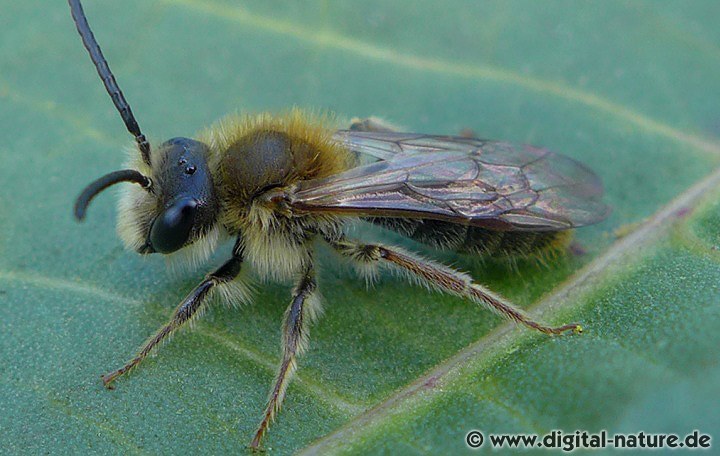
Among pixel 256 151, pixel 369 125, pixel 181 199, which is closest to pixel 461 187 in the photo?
pixel 369 125

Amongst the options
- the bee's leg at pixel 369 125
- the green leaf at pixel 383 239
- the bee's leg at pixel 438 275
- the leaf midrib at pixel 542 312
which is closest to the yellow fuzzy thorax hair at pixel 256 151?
the bee's leg at pixel 369 125

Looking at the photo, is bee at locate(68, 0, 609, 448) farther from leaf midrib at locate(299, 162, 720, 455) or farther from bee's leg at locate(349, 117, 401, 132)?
bee's leg at locate(349, 117, 401, 132)

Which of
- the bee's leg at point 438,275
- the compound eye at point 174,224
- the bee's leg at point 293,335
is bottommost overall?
the bee's leg at point 293,335

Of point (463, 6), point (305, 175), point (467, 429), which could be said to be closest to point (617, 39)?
point (463, 6)

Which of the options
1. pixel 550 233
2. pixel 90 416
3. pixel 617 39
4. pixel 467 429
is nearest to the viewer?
pixel 467 429

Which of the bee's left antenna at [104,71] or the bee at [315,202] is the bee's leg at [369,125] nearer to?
the bee at [315,202]

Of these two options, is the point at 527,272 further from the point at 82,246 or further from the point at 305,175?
the point at 82,246

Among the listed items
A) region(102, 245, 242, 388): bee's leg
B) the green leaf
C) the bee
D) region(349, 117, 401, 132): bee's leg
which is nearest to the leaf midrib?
the green leaf
